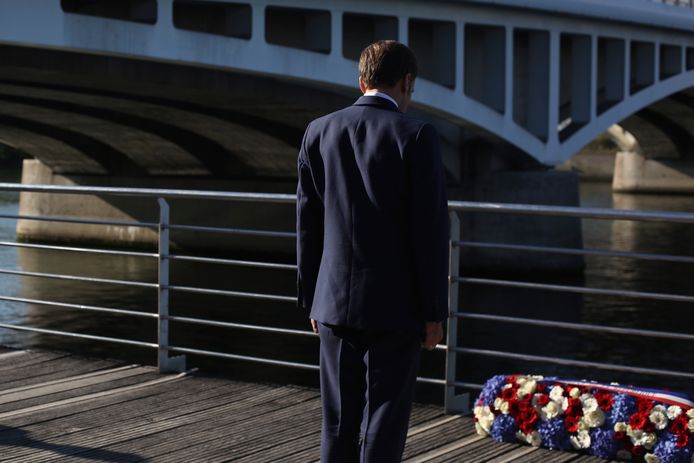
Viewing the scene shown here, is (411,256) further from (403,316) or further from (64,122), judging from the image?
(64,122)

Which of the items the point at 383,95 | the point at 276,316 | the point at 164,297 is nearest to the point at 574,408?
the point at 383,95

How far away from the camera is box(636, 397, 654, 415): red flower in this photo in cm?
538

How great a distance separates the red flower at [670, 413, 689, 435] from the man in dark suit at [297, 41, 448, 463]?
180cm

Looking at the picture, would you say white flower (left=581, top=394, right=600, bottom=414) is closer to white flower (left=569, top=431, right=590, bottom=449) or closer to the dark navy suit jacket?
white flower (left=569, top=431, right=590, bottom=449)

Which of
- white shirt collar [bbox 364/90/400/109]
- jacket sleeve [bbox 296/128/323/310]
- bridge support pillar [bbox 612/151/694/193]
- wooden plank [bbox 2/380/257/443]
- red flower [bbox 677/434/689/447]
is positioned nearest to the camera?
white shirt collar [bbox 364/90/400/109]

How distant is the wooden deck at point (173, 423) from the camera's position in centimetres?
539

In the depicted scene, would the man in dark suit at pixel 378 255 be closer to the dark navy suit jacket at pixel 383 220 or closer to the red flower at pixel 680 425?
the dark navy suit jacket at pixel 383 220

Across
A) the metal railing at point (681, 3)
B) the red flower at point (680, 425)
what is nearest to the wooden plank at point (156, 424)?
the red flower at point (680, 425)

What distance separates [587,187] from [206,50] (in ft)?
131

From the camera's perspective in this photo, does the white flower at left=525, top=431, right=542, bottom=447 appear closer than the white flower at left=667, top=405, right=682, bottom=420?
No

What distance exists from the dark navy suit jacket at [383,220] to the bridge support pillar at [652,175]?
46.9m

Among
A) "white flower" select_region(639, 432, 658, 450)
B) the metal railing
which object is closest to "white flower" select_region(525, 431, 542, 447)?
A: "white flower" select_region(639, 432, 658, 450)

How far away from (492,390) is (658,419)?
800mm

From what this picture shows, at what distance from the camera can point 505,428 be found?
562 centimetres
